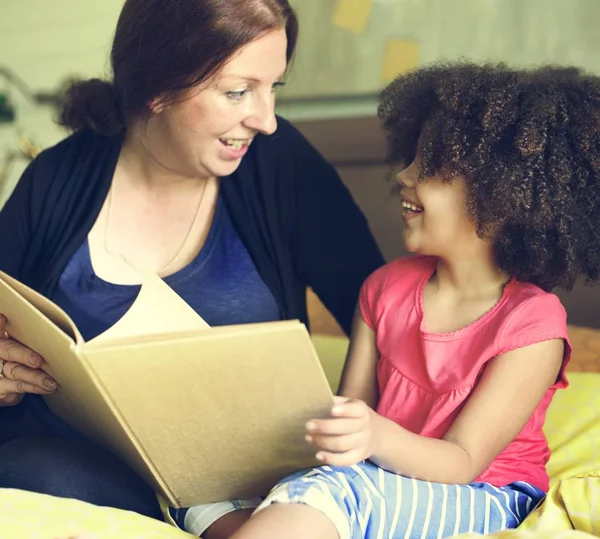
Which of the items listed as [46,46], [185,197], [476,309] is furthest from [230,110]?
[46,46]

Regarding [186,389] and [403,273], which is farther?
[403,273]

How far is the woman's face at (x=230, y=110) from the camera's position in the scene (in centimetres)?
119

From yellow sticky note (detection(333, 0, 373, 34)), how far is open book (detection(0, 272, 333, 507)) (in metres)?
1.36

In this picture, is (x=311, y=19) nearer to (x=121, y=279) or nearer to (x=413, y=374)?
(x=121, y=279)

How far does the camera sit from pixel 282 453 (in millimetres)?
925

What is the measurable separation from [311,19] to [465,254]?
1.24m

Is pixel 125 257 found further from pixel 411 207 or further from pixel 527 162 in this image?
pixel 527 162

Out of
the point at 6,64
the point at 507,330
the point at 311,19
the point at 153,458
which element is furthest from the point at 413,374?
the point at 6,64

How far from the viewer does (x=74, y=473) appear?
3.55 ft

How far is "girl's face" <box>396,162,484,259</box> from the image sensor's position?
1104mm

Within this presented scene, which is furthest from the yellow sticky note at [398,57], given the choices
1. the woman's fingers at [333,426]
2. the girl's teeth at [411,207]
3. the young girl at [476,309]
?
the woman's fingers at [333,426]

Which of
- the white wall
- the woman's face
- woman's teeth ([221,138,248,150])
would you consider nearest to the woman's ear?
the woman's face

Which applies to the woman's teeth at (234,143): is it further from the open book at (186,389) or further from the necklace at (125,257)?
the open book at (186,389)

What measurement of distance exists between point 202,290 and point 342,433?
539 millimetres
